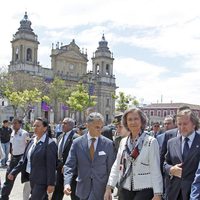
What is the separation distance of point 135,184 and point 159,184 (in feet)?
0.88

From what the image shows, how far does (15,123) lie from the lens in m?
10.2

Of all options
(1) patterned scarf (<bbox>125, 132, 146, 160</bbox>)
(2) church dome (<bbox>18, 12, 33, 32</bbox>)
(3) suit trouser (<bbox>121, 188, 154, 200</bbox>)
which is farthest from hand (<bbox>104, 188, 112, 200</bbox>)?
(2) church dome (<bbox>18, 12, 33, 32</bbox>)

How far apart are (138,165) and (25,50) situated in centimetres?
7195

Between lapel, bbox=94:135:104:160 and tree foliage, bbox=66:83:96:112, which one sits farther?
tree foliage, bbox=66:83:96:112

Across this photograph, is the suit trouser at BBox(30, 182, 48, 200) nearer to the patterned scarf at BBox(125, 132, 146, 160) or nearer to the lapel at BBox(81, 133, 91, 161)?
the lapel at BBox(81, 133, 91, 161)

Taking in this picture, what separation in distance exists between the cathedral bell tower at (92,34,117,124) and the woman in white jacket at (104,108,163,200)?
281ft

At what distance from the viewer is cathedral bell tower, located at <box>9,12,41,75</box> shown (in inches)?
2931

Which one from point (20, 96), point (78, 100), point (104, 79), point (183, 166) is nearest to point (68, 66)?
point (104, 79)

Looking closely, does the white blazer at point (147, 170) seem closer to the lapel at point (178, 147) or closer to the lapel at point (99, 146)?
the lapel at point (178, 147)

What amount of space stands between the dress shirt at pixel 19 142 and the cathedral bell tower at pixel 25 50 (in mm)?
64229

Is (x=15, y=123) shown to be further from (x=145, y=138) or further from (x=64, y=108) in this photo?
(x=64, y=108)

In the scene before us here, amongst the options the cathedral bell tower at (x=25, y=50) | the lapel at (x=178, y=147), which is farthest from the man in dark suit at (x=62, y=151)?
the cathedral bell tower at (x=25, y=50)

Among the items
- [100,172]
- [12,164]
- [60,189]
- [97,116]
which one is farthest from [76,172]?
[12,164]

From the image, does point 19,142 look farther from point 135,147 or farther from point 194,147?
point 194,147
